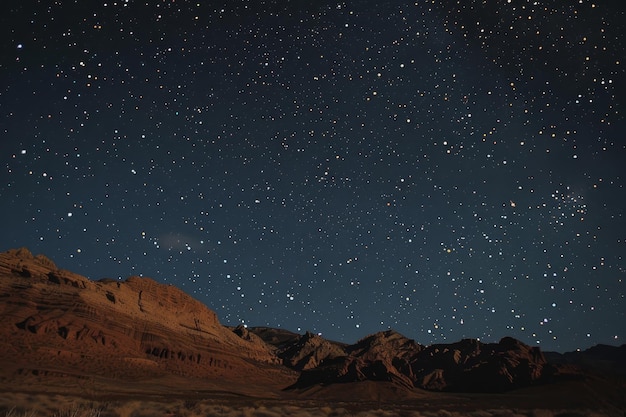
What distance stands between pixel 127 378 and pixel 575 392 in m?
53.2

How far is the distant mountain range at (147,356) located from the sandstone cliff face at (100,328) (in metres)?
0.16

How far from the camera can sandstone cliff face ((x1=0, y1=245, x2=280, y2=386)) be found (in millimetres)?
45219

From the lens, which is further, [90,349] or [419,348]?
[419,348]

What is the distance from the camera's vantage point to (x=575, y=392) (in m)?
47.2

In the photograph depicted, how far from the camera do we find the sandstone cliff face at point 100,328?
45219mm

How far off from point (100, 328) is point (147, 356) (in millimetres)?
8188

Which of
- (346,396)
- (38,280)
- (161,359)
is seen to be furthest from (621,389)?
(38,280)

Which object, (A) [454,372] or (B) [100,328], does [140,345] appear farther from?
(A) [454,372]

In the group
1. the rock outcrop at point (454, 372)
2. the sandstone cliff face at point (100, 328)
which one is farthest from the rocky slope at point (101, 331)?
the rock outcrop at point (454, 372)

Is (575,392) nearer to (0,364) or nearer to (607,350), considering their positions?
(0,364)

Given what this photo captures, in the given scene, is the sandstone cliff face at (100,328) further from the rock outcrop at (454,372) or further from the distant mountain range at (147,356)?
the rock outcrop at (454,372)

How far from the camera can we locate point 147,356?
58.1 meters

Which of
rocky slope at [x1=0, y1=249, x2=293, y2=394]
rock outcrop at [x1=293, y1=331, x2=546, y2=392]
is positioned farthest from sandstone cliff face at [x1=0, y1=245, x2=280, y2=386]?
rock outcrop at [x1=293, y1=331, x2=546, y2=392]

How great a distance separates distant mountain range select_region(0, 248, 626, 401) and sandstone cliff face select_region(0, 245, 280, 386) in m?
0.16
